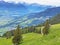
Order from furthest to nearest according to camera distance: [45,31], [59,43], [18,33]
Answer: [45,31]
[18,33]
[59,43]

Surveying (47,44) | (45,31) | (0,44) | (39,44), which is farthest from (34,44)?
(0,44)

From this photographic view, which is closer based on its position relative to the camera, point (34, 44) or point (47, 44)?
point (47, 44)

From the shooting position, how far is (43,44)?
66.1 metres

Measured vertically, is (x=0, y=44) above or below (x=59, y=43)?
below

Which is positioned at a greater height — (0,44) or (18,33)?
(18,33)

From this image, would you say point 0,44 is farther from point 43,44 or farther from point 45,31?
point 43,44

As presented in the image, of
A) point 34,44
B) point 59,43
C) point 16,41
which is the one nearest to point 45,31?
point 16,41

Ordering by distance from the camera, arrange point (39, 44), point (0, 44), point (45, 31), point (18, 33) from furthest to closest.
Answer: point (0, 44) < point (45, 31) < point (18, 33) < point (39, 44)

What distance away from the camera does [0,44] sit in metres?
130

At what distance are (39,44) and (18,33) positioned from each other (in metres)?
16.3

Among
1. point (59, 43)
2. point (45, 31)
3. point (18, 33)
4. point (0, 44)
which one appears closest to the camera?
point (59, 43)

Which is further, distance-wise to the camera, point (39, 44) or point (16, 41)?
point (16, 41)

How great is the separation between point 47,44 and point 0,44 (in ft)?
230

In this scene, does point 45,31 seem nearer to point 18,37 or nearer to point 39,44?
point 18,37
